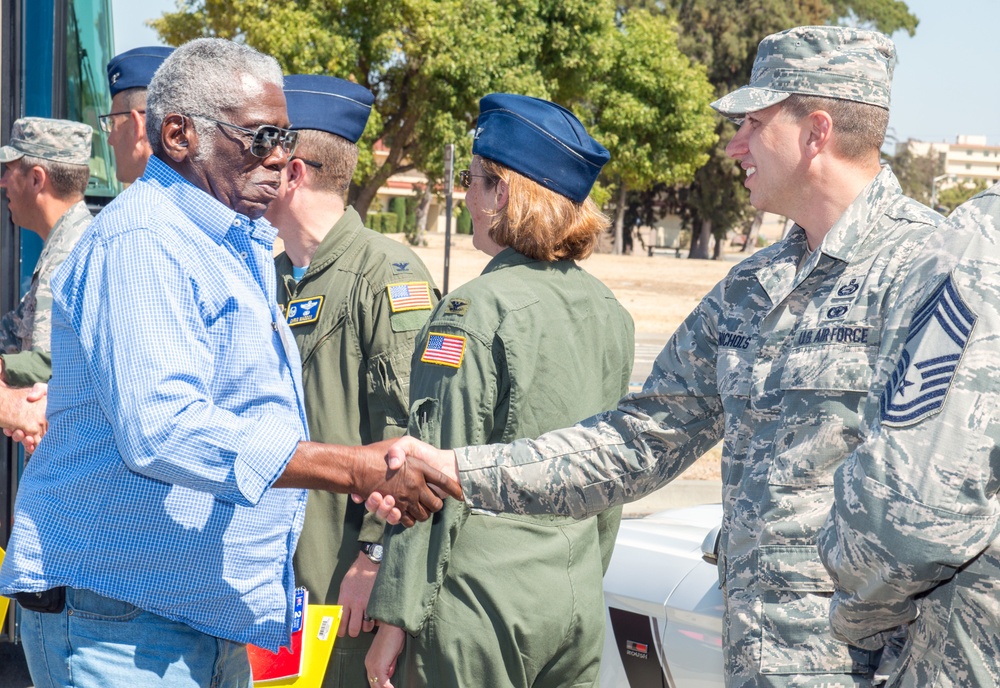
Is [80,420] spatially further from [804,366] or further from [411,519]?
[804,366]

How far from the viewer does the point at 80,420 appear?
215 centimetres

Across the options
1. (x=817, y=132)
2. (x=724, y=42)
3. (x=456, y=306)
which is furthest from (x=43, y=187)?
(x=724, y=42)

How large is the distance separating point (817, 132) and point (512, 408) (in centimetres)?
98

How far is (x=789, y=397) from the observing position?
209 centimetres

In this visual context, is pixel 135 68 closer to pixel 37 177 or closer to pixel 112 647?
pixel 37 177

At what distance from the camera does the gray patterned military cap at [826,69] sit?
224 cm

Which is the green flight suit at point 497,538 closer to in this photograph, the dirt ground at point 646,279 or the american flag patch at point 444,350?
the american flag patch at point 444,350

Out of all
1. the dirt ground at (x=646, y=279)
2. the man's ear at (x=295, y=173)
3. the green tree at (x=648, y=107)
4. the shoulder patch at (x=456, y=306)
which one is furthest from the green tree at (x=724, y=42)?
the shoulder patch at (x=456, y=306)

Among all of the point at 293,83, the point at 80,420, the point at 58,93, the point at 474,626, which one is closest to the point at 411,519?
the point at 474,626

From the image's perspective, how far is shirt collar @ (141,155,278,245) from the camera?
2273mm

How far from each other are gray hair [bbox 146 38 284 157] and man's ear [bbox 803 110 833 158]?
1169 millimetres

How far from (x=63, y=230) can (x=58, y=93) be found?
3.27 ft

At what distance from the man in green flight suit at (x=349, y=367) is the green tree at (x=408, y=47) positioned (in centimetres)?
1828

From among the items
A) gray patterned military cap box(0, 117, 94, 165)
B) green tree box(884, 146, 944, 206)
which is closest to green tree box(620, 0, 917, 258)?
green tree box(884, 146, 944, 206)
